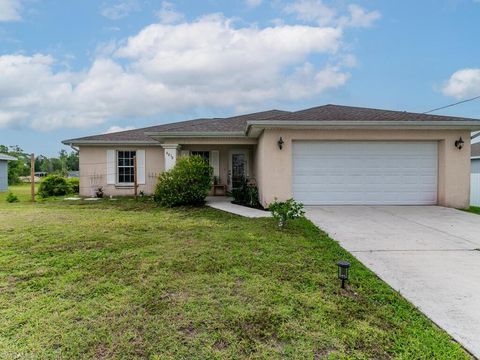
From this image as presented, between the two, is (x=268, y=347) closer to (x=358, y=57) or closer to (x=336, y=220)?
(x=336, y=220)

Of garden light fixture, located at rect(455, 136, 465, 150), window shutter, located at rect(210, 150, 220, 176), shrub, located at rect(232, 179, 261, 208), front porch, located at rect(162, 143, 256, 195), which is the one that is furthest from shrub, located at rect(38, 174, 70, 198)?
garden light fixture, located at rect(455, 136, 465, 150)

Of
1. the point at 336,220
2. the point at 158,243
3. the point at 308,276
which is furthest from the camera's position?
the point at 336,220

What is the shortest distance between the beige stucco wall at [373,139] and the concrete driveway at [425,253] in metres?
1.02

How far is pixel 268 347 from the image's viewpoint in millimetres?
2230

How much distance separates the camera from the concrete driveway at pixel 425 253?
279cm

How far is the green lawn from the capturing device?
2.22 metres

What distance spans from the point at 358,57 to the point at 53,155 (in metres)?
71.9

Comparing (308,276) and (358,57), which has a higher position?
(358,57)

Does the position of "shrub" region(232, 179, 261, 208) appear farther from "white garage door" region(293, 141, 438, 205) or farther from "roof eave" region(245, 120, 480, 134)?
"roof eave" region(245, 120, 480, 134)

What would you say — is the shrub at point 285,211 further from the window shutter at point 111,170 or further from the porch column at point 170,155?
the window shutter at point 111,170

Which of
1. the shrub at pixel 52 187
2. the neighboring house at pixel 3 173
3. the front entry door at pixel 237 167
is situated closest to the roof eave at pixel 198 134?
the front entry door at pixel 237 167

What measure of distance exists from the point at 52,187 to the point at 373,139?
15118 mm

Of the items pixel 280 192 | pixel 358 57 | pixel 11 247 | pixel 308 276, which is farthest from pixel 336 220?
pixel 358 57

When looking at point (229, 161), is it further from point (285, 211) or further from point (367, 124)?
point (285, 211)
